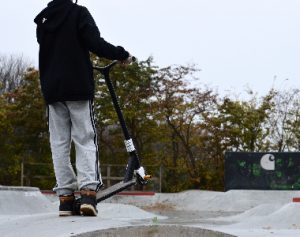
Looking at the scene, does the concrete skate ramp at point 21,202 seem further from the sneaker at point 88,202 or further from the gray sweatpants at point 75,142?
the sneaker at point 88,202

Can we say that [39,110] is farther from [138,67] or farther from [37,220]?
[37,220]

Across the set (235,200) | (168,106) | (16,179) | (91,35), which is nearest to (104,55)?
(91,35)

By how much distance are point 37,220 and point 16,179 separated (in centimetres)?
2381

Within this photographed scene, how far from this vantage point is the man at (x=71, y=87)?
4566mm

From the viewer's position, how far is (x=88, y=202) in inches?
181

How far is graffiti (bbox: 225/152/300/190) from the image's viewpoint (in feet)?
72.0

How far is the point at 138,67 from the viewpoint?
92.1 ft

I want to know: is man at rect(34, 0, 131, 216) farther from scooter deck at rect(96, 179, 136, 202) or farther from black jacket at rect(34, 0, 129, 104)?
scooter deck at rect(96, 179, 136, 202)

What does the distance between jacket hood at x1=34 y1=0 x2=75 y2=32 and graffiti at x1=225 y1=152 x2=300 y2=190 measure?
1786 cm

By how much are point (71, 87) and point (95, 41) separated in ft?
1.25

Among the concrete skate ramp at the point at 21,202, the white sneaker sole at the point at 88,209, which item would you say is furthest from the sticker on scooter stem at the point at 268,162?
the white sneaker sole at the point at 88,209

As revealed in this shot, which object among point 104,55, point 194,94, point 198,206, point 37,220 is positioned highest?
point 194,94

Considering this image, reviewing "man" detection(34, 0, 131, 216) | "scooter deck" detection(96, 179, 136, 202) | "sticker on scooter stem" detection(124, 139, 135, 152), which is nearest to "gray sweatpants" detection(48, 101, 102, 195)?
"man" detection(34, 0, 131, 216)

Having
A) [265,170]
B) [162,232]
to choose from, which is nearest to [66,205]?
[162,232]
